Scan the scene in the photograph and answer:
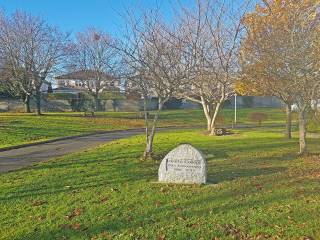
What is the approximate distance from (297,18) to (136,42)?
5.13 m

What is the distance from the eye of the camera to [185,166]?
28.9 ft

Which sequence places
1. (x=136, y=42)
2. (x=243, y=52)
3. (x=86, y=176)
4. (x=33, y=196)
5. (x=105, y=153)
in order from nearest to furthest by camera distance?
(x=33, y=196), (x=86, y=176), (x=136, y=42), (x=105, y=153), (x=243, y=52)

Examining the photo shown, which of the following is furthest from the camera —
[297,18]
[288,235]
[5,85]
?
[5,85]

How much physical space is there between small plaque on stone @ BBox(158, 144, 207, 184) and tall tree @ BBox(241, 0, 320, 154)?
5082 mm

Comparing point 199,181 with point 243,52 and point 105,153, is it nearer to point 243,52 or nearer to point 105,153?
point 105,153

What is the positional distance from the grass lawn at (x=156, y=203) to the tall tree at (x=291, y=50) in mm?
2477

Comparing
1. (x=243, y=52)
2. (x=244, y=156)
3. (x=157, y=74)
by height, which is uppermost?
(x=243, y=52)

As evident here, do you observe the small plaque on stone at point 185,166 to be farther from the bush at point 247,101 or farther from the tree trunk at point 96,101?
the bush at point 247,101

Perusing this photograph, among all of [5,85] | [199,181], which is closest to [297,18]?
[199,181]

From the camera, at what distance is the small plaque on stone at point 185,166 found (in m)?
8.73

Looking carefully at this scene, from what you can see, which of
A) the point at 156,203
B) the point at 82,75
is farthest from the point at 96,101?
the point at 156,203

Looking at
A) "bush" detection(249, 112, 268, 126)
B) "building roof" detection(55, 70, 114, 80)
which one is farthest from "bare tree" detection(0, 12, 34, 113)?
"bush" detection(249, 112, 268, 126)

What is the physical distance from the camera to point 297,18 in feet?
41.1

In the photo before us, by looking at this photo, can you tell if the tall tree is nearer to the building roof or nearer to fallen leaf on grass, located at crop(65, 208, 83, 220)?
fallen leaf on grass, located at crop(65, 208, 83, 220)
